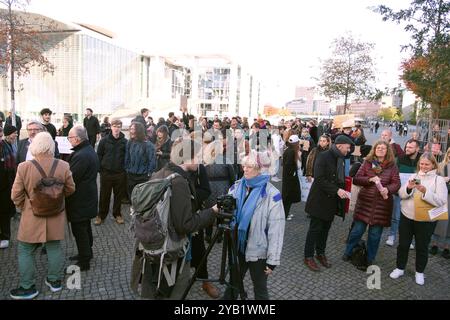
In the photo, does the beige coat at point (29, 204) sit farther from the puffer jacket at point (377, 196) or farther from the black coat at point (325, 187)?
the puffer jacket at point (377, 196)

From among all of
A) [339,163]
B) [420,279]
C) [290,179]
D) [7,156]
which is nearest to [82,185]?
[7,156]

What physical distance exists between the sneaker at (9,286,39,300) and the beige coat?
1.76 ft

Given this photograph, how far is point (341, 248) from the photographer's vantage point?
559cm

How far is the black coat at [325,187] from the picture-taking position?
460 cm

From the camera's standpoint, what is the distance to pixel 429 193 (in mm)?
4336

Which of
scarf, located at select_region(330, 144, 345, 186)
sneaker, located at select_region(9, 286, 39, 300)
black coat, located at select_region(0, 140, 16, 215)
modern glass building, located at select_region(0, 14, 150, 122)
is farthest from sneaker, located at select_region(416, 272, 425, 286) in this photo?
modern glass building, located at select_region(0, 14, 150, 122)

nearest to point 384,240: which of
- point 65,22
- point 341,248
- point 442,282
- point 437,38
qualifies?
point 341,248

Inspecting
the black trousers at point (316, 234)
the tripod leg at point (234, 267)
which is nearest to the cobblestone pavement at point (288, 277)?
the black trousers at point (316, 234)

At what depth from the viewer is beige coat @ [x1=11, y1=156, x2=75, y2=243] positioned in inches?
138

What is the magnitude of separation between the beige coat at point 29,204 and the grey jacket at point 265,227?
210cm

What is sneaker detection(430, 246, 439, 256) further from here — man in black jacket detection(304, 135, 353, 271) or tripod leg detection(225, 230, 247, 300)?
tripod leg detection(225, 230, 247, 300)

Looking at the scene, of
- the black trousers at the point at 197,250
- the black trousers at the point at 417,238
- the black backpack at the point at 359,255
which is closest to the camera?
the black trousers at the point at 197,250
